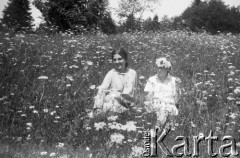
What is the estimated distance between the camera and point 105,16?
2330cm

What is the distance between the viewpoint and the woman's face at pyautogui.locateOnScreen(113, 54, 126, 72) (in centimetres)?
434

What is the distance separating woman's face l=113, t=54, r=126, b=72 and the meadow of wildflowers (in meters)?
0.41

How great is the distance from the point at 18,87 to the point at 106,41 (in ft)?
12.4

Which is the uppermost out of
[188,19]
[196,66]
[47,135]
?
[188,19]

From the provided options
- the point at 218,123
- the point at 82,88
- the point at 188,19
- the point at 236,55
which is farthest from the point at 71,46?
the point at 188,19

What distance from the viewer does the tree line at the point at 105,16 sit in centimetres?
2054

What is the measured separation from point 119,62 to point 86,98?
30.2 inches

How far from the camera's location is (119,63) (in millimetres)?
4371

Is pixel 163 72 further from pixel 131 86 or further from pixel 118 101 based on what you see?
pixel 118 101

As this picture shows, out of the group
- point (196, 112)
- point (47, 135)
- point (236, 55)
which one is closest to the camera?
point (47, 135)

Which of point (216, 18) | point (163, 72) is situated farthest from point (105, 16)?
point (216, 18)

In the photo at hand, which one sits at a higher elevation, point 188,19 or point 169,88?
point 188,19

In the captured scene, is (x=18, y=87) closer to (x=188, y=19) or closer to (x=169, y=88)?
(x=169, y=88)

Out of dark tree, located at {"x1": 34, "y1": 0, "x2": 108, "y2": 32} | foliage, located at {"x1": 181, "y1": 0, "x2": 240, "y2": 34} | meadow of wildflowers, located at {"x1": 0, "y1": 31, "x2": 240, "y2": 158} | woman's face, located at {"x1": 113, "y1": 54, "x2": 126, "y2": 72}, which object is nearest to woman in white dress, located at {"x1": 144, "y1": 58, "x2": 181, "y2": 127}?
meadow of wildflowers, located at {"x1": 0, "y1": 31, "x2": 240, "y2": 158}
